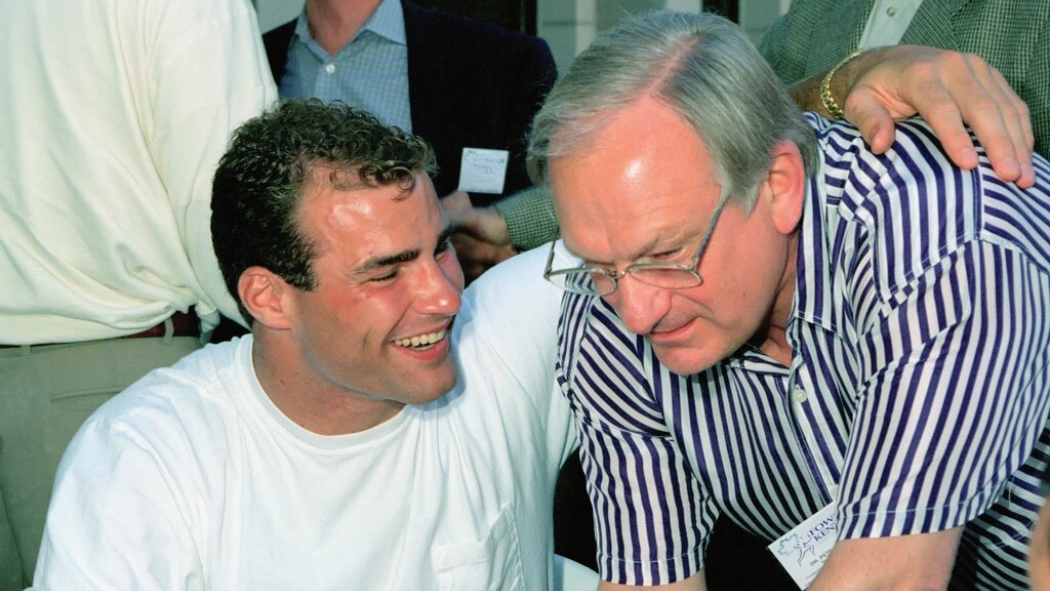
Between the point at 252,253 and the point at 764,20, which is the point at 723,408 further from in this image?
the point at 764,20

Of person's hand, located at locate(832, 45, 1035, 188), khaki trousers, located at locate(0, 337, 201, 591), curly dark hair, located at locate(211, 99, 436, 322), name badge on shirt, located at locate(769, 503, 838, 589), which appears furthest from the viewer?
khaki trousers, located at locate(0, 337, 201, 591)

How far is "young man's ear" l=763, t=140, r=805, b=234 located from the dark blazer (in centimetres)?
130

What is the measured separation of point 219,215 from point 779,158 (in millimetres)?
1075

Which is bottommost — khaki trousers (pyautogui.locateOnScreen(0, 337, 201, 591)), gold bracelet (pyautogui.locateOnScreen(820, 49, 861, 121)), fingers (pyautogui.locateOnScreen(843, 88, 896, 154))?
khaki trousers (pyautogui.locateOnScreen(0, 337, 201, 591))

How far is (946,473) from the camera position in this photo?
4.38 ft

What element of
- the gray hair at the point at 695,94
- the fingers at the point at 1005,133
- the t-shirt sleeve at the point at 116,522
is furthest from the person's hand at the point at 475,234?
the fingers at the point at 1005,133

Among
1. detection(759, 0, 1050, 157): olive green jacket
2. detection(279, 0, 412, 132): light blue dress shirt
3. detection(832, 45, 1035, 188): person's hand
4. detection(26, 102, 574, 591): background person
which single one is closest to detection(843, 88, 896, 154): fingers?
detection(832, 45, 1035, 188): person's hand

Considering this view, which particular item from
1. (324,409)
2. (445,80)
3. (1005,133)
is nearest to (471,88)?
(445,80)

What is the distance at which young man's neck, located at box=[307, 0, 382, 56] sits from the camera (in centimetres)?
292

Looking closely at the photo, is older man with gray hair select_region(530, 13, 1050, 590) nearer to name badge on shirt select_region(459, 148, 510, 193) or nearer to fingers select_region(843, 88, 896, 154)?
fingers select_region(843, 88, 896, 154)

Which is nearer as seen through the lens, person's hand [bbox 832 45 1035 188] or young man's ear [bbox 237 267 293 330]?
person's hand [bbox 832 45 1035 188]

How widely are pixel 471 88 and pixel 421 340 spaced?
876 millimetres

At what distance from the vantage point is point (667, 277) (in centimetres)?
153

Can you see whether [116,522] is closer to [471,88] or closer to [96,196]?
[96,196]
